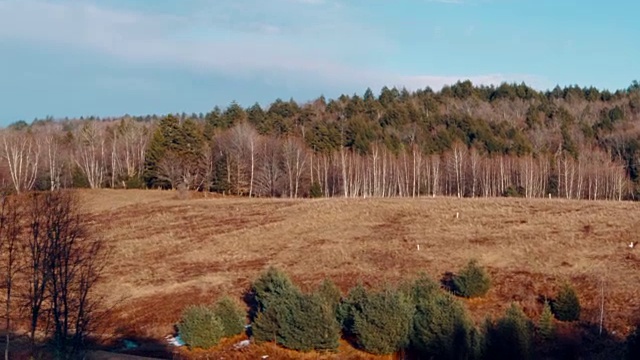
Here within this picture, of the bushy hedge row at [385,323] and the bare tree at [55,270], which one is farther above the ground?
the bare tree at [55,270]

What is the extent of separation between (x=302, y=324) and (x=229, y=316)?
383 cm

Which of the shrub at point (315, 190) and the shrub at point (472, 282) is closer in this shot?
the shrub at point (472, 282)

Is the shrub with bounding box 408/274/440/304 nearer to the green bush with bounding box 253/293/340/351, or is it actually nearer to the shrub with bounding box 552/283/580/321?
the green bush with bounding box 253/293/340/351

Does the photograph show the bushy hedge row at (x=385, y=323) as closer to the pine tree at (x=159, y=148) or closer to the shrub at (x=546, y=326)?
the shrub at (x=546, y=326)

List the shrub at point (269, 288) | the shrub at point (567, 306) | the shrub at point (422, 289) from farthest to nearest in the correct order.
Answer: the shrub at point (269, 288)
the shrub at point (567, 306)
the shrub at point (422, 289)

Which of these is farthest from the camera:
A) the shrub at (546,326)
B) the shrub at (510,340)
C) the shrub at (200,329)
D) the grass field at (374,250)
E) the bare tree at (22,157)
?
the bare tree at (22,157)

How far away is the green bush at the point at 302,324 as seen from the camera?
1076 inches

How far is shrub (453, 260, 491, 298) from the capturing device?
1297 inches

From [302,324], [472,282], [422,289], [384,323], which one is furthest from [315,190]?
[384,323]

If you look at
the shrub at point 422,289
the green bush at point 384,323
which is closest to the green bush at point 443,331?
the green bush at point 384,323

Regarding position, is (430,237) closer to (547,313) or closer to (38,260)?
(547,313)

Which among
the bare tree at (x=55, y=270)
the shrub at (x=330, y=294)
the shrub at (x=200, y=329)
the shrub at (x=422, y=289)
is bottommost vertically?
the shrub at (x=200, y=329)

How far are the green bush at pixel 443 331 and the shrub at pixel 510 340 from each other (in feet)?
2.61

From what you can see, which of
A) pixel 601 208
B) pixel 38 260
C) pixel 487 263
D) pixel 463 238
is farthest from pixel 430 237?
pixel 38 260
